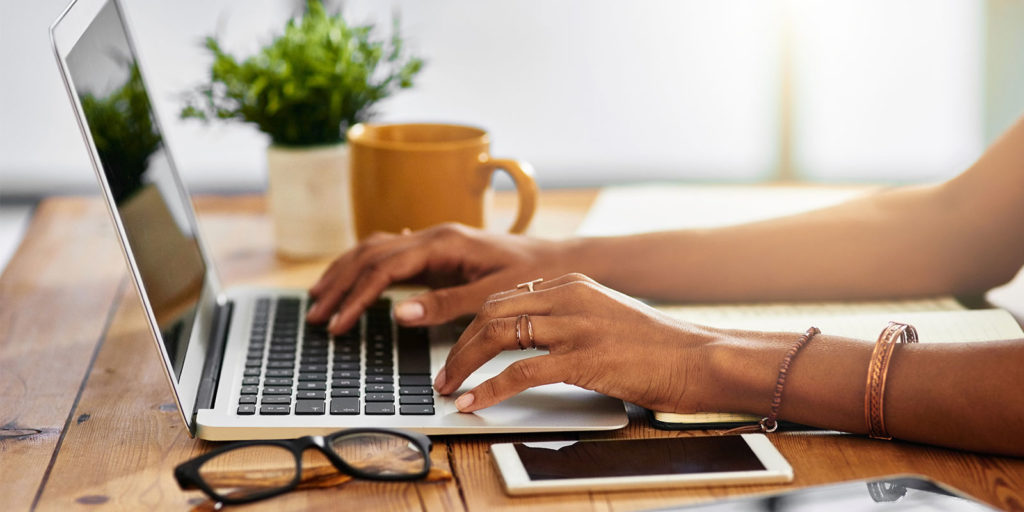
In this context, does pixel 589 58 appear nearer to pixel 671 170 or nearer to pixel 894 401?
pixel 671 170

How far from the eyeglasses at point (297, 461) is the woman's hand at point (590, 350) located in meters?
0.08

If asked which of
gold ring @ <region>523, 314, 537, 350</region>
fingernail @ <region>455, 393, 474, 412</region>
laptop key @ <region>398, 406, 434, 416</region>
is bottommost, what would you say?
laptop key @ <region>398, 406, 434, 416</region>

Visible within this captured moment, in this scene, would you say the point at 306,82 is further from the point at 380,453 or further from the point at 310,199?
the point at 380,453

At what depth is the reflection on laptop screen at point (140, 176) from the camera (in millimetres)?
761

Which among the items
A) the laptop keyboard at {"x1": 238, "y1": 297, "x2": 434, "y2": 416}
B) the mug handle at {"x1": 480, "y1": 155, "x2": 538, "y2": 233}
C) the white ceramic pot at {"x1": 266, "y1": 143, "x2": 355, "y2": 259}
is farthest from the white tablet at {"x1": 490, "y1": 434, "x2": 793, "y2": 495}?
the white ceramic pot at {"x1": 266, "y1": 143, "x2": 355, "y2": 259}

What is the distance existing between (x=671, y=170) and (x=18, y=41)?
7.12 ft

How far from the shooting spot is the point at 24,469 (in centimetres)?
69

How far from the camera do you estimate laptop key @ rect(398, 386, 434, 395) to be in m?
0.76

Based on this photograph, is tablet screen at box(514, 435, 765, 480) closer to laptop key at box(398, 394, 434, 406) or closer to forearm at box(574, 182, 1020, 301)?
laptop key at box(398, 394, 434, 406)

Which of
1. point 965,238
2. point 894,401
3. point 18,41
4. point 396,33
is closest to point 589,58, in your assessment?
point 18,41

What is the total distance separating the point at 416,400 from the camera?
0.75 meters

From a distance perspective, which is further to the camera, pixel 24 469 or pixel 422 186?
pixel 422 186

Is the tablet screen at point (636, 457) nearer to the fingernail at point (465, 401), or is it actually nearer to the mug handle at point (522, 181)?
the fingernail at point (465, 401)

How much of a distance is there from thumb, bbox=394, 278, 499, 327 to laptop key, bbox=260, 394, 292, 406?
0.16 m
